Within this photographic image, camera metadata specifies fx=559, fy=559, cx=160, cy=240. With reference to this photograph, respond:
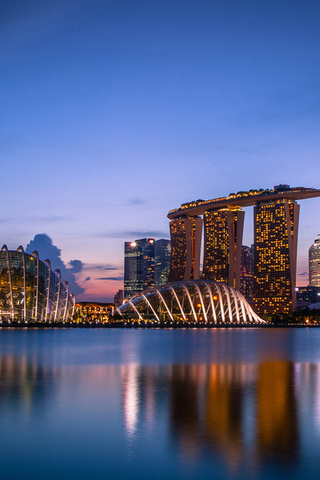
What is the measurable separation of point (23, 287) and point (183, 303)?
46.2 meters

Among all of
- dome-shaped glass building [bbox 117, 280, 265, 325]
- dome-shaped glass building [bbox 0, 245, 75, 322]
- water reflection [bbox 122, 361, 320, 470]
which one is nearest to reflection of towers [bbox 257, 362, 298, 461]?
water reflection [bbox 122, 361, 320, 470]

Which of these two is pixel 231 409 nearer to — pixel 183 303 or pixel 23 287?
pixel 23 287

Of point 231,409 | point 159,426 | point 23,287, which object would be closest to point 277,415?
point 231,409

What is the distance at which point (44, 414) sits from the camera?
17.4m

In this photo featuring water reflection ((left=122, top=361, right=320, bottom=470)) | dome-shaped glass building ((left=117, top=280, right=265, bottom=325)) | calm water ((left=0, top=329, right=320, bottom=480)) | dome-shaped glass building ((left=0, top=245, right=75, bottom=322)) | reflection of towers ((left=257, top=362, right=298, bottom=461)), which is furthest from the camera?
dome-shaped glass building ((left=117, top=280, right=265, bottom=325))

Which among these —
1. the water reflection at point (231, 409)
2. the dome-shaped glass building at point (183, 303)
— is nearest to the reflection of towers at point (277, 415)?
the water reflection at point (231, 409)

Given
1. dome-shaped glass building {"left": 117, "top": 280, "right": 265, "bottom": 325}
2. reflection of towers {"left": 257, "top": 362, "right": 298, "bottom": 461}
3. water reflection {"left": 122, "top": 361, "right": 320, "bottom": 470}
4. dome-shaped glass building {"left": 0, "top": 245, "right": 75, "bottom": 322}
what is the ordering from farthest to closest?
dome-shaped glass building {"left": 117, "top": 280, "right": 265, "bottom": 325}, dome-shaped glass building {"left": 0, "top": 245, "right": 75, "bottom": 322}, reflection of towers {"left": 257, "top": 362, "right": 298, "bottom": 461}, water reflection {"left": 122, "top": 361, "right": 320, "bottom": 470}

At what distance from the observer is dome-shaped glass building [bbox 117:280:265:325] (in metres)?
135

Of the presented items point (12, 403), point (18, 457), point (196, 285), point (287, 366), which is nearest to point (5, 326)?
point (196, 285)

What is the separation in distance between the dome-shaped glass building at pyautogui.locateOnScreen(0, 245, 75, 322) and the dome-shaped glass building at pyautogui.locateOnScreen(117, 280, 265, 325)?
86.5ft

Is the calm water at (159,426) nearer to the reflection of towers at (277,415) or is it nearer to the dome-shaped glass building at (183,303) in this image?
the reflection of towers at (277,415)

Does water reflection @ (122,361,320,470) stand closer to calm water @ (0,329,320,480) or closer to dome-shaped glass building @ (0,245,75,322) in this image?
calm water @ (0,329,320,480)

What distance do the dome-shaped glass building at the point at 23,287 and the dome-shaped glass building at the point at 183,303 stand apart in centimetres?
2636

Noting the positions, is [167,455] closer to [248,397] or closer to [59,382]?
[248,397]
